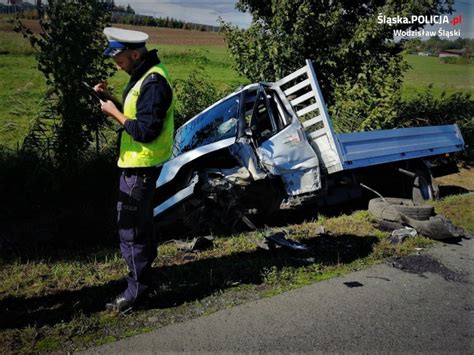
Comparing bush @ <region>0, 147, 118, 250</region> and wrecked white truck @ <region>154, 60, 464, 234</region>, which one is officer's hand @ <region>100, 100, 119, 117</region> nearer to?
wrecked white truck @ <region>154, 60, 464, 234</region>

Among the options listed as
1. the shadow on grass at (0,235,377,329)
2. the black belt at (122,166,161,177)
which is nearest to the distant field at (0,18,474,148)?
the black belt at (122,166,161,177)

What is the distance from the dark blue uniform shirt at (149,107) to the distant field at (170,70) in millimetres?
3249

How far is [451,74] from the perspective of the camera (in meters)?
28.0

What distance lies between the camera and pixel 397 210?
5.76 meters

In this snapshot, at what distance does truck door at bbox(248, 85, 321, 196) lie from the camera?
18.1 ft

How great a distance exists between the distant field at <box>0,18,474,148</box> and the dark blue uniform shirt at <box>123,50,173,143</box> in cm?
325

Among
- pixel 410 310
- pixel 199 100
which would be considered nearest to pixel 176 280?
pixel 410 310

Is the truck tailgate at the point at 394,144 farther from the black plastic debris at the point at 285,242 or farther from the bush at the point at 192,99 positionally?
the bush at the point at 192,99

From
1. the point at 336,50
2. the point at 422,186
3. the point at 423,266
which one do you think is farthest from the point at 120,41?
the point at 336,50

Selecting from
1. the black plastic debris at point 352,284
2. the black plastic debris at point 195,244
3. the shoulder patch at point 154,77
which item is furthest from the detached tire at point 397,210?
the shoulder patch at point 154,77

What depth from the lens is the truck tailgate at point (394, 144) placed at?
20.5ft

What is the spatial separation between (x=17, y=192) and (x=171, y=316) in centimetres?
376

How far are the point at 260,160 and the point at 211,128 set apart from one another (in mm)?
803

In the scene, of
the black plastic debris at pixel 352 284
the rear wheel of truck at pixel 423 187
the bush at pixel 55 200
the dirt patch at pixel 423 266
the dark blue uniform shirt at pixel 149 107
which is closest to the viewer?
the dark blue uniform shirt at pixel 149 107
